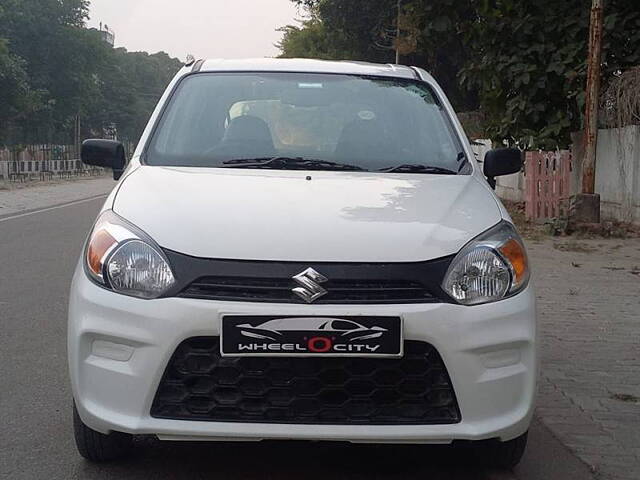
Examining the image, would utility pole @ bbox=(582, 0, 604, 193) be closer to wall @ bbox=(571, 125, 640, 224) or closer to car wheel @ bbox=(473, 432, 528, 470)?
wall @ bbox=(571, 125, 640, 224)

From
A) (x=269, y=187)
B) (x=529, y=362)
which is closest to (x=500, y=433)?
(x=529, y=362)

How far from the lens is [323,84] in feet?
15.1

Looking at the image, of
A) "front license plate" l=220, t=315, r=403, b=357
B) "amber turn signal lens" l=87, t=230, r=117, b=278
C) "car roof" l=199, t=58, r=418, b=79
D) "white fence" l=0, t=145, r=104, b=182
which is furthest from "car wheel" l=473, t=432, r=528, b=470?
"white fence" l=0, t=145, r=104, b=182

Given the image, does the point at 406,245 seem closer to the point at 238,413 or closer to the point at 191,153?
the point at 238,413

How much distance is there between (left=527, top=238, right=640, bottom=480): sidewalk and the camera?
13.1 feet

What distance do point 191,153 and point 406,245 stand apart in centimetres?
141

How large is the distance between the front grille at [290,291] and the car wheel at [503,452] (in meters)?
0.85

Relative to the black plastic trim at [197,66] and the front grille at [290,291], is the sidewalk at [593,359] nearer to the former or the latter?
the front grille at [290,291]

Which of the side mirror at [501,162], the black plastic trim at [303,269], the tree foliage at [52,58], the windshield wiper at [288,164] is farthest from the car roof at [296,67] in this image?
the tree foliage at [52,58]

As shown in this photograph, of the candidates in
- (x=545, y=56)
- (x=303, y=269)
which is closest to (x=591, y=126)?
(x=545, y=56)

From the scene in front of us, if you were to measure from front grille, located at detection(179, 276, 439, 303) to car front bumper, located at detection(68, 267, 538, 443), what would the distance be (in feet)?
0.11

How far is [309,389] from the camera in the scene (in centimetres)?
299

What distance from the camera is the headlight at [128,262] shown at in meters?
3.00

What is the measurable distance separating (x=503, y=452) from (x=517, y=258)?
845mm
